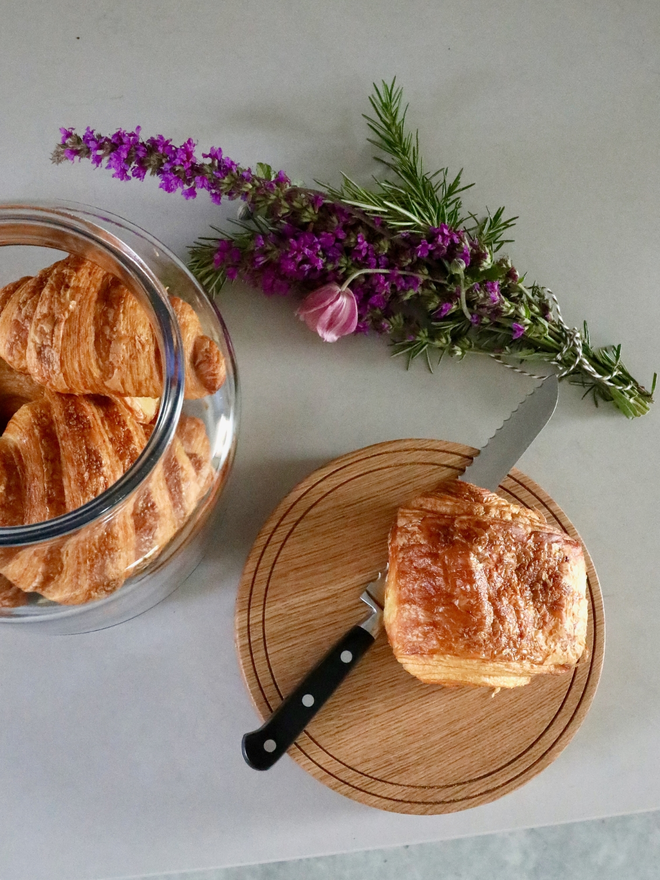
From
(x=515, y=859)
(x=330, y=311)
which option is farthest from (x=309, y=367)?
(x=515, y=859)

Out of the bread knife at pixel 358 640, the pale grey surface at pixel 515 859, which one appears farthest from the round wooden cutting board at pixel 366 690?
the pale grey surface at pixel 515 859

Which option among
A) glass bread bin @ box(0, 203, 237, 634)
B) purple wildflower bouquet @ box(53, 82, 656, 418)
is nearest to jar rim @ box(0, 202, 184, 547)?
glass bread bin @ box(0, 203, 237, 634)

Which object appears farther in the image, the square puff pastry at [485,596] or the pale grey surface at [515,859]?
the pale grey surface at [515,859]

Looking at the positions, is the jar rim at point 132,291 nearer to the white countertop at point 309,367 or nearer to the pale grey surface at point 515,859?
the white countertop at point 309,367

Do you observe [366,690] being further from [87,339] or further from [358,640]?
[87,339]

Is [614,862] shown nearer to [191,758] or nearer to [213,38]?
[191,758]

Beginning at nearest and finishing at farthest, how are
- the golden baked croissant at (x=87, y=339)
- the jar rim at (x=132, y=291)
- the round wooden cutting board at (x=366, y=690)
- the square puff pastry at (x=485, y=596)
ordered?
the jar rim at (x=132, y=291), the golden baked croissant at (x=87, y=339), the square puff pastry at (x=485, y=596), the round wooden cutting board at (x=366, y=690)

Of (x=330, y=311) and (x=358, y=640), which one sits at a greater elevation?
(x=330, y=311)
